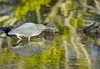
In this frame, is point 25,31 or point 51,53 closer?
point 51,53

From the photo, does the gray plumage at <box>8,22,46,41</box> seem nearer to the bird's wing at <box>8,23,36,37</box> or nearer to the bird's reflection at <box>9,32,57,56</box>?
the bird's wing at <box>8,23,36,37</box>

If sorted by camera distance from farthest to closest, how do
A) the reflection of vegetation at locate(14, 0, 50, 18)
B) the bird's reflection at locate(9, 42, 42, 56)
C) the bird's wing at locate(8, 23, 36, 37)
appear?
the reflection of vegetation at locate(14, 0, 50, 18)
the bird's wing at locate(8, 23, 36, 37)
the bird's reflection at locate(9, 42, 42, 56)

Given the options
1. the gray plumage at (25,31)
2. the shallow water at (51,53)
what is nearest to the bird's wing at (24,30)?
the gray plumage at (25,31)

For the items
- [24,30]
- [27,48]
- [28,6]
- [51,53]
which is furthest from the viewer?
[28,6]

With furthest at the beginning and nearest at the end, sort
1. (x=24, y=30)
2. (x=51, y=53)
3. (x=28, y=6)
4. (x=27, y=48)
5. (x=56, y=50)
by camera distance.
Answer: (x=28, y=6) → (x=24, y=30) → (x=27, y=48) → (x=56, y=50) → (x=51, y=53)

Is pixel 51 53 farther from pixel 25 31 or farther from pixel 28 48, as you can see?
pixel 25 31

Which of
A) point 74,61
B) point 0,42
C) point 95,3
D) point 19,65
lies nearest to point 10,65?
point 19,65

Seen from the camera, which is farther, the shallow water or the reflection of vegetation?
the reflection of vegetation

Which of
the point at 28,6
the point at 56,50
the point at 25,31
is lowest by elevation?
the point at 56,50

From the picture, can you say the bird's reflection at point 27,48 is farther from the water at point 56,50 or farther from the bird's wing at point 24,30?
the bird's wing at point 24,30

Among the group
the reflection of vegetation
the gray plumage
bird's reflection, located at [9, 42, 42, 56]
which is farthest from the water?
the reflection of vegetation

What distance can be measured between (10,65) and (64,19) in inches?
268

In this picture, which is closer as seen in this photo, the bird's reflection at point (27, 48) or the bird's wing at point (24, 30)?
the bird's reflection at point (27, 48)

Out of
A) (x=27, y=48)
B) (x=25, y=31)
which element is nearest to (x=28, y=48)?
(x=27, y=48)
